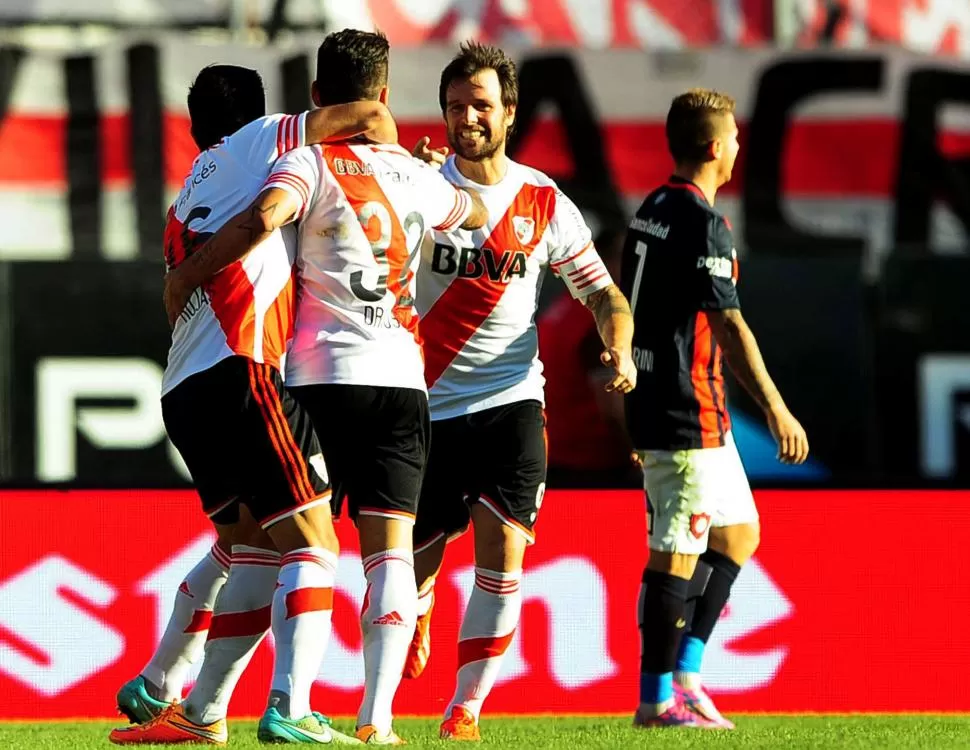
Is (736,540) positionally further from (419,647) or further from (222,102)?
(222,102)

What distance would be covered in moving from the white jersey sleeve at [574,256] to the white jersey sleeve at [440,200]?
0.54 meters

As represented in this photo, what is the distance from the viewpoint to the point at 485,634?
5.27 meters

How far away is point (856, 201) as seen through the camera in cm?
1048

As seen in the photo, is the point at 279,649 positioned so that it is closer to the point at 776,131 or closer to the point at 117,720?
the point at 117,720

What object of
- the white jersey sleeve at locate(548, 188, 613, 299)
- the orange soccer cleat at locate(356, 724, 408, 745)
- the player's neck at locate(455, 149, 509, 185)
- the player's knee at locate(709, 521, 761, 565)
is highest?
the player's neck at locate(455, 149, 509, 185)

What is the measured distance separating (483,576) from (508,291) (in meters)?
0.81

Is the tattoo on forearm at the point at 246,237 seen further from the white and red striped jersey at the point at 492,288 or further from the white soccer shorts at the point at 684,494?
the white soccer shorts at the point at 684,494

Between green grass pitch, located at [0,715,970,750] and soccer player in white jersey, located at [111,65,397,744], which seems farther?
green grass pitch, located at [0,715,970,750]

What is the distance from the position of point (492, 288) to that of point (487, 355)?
0.19 metres

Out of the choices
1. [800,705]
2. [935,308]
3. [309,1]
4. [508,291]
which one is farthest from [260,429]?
[309,1]

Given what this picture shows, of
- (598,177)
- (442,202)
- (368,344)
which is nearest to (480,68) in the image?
(442,202)

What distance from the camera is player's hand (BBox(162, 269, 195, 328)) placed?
4445 millimetres

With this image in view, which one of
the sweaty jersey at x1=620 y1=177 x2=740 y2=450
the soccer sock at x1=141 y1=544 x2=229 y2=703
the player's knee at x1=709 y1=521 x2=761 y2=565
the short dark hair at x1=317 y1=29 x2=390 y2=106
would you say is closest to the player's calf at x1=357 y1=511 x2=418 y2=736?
the soccer sock at x1=141 y1=544 x2=229 y2=703

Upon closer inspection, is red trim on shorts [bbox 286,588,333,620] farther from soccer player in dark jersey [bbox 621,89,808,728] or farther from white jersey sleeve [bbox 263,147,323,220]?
soccer player in dark jersey [bbox 621,89,808,728]
